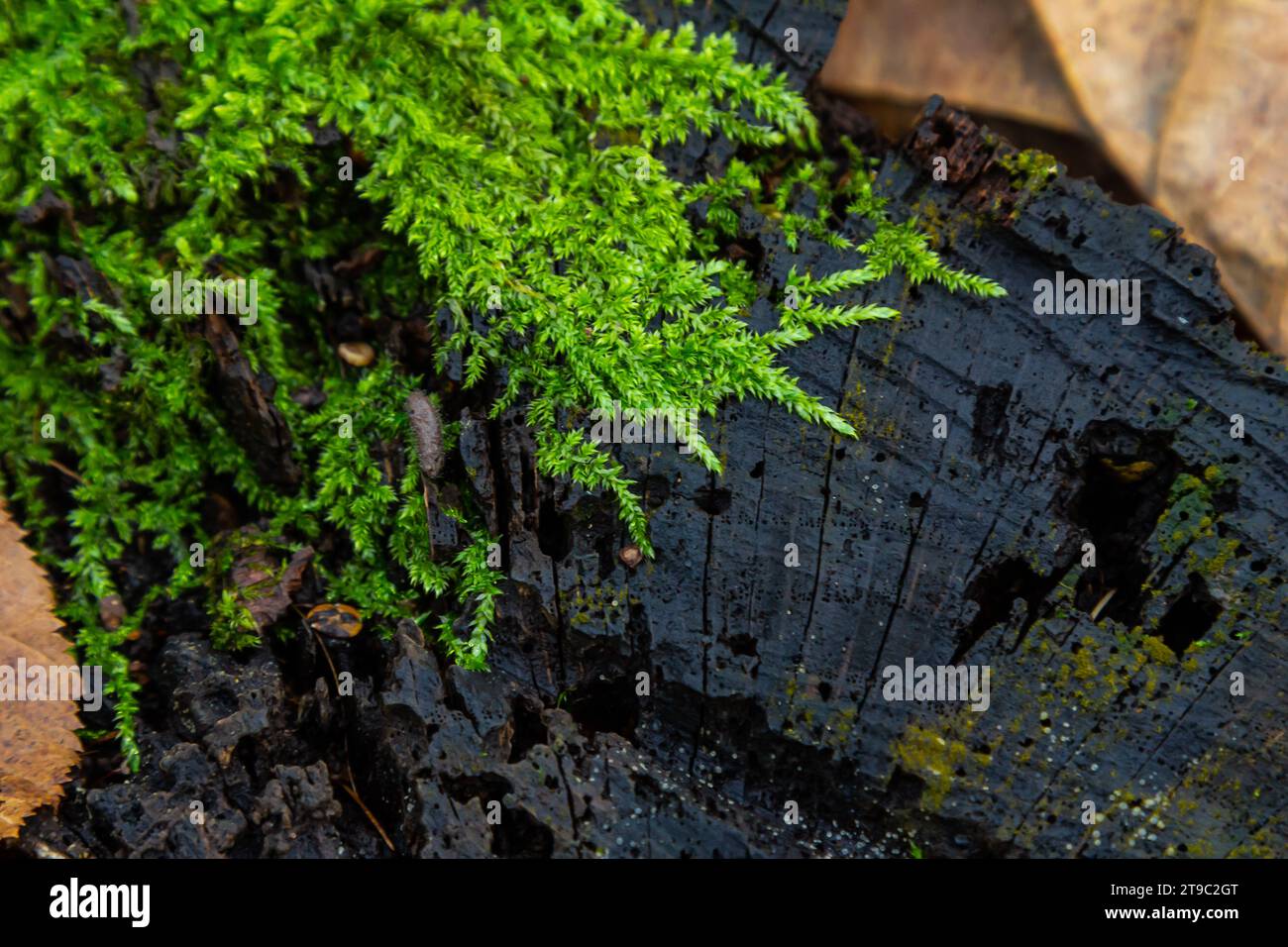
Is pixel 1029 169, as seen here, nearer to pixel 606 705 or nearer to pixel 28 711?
pixel 606 705

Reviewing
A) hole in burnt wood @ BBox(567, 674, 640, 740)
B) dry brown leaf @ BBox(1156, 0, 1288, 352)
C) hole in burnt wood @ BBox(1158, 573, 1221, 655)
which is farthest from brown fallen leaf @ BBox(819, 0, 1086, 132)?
hole in burnt wood @ BBox(567, 674, 640, 740)

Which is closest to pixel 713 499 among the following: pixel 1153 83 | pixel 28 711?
pixel 28 711

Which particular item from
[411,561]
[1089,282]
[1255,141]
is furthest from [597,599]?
[1255,141]

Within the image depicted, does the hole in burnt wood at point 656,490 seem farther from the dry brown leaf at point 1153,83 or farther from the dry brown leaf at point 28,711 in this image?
the dry brown leaf at point 1153,83

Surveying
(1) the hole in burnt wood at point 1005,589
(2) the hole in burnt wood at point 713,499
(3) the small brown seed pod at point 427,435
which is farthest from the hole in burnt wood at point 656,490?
(1) the hole in burnt wood at point 1005,589

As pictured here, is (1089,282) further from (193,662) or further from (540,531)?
(193,662)

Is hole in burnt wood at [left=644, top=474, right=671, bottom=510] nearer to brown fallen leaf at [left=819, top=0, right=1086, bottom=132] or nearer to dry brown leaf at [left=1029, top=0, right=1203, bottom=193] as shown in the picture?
brown fallen leaf at [left=819, top=0, right=1086, bottom=132]
